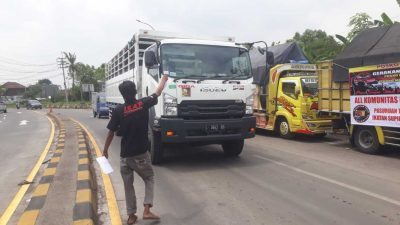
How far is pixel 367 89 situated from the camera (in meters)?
10.5

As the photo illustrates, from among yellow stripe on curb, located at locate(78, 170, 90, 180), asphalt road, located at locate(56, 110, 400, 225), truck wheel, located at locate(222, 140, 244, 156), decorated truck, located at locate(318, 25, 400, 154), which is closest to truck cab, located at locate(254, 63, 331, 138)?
decorated truck, located at locate(318, 25, 400, 154)

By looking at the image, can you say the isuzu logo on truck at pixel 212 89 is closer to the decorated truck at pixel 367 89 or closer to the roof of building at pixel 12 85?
the decorated truck at pixel 367 89

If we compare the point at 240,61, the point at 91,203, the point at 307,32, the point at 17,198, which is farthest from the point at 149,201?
the point at 307,32

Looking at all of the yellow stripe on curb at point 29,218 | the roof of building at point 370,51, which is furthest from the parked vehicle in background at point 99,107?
the yellow stripe on curb at point 29,218

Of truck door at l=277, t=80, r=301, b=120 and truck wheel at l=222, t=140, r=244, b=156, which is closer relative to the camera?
truck wheel at l=222, t=140, r=244, b=156

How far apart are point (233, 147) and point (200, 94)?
6.95 ft

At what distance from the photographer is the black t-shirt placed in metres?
5.33

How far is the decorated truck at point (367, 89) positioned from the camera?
9977mm

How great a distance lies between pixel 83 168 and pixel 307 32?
44.5m

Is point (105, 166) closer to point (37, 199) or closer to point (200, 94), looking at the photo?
point (37, 199)

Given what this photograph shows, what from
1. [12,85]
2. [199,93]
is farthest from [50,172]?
[12,85]

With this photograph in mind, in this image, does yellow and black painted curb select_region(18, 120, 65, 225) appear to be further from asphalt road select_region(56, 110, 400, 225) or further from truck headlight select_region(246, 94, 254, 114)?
truck headlight select_region(246, 94, 254, 114)

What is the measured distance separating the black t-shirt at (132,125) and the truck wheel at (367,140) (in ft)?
23.2

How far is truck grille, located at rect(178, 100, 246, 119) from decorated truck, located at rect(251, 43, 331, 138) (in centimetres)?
407
